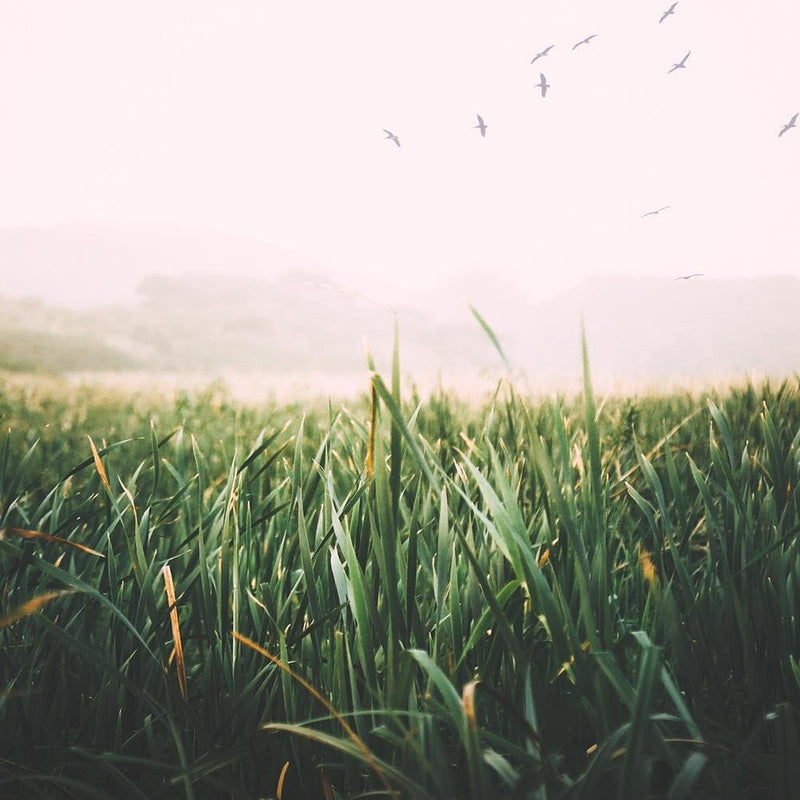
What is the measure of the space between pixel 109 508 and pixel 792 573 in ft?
2.36

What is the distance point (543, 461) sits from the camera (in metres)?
0.32

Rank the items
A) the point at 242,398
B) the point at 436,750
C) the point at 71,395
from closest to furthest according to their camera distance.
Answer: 1. the point at 436,750
2. the point at 242,398
3. the point at 71,395

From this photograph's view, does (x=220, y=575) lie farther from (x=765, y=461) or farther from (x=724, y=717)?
(x=765, y=461)

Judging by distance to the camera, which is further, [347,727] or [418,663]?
[418,663]

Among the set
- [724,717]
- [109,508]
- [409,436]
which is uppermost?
[409,436]

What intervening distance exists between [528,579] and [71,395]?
2.97m

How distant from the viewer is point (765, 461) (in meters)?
0.89

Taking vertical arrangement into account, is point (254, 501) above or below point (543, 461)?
below

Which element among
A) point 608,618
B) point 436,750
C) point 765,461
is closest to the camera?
point 436,750

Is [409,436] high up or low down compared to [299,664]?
up

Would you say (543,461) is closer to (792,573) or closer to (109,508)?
(792,573)

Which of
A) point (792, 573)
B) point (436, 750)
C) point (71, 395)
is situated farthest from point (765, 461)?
point (71, 395)

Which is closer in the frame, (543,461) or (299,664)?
(543,461)

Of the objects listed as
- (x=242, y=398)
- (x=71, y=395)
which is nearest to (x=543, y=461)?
(x=242, y=398)
